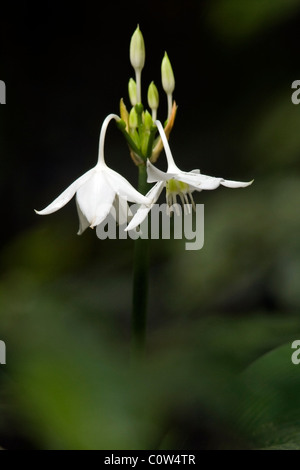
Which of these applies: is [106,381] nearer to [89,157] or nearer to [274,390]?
[274,390]

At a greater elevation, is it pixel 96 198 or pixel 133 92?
pixel 133 92

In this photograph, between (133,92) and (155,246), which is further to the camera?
(155,246)

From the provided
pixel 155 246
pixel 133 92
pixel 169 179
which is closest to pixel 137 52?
pixel 133 92

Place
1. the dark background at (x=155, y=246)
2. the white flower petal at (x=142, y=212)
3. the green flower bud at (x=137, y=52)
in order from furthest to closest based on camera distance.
Result: the green flower bud at (x=137, y=52) < the white flower petal at (x=142, y=212) < the dark background at (x=155, y=246)

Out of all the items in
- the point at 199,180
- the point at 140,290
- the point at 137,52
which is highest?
the point at 137,52

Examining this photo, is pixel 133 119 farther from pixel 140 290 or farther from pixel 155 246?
pixel 155 246

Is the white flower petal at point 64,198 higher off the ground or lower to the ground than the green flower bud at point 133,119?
lower

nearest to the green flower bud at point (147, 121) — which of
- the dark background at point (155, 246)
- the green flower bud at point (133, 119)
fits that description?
the green flower bud at point (133, 119)

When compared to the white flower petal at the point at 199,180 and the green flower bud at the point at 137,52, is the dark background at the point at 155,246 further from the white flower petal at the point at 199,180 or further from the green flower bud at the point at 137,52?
the green flower bud at the point at 137,52
